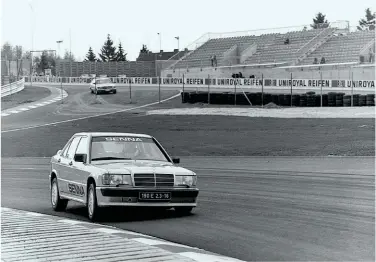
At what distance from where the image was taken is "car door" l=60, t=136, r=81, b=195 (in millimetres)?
13867

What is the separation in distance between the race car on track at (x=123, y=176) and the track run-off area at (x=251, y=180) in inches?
12.9

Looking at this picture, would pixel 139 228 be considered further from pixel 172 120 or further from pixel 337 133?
pixel 172 120

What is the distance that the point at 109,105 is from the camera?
5747cm

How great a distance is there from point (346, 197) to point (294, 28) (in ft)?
236

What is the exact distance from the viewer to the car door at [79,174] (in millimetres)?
13148

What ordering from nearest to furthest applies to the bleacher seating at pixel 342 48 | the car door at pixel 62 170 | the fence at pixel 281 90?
the car door at pixel 62 170 < the fence at pixel 281 90 < the bleacher seating at pixel 342 48

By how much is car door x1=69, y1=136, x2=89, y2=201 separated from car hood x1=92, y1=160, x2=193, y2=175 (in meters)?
0.26

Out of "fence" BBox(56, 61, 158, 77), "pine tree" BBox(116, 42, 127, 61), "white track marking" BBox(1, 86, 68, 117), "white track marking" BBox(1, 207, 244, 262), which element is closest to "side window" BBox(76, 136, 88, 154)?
"white track marking" BBox(1, 207, 244, 262)

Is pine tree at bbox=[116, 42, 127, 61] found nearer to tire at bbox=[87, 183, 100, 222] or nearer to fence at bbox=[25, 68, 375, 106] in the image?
fence at bbox=[25, 68, 375, 106]

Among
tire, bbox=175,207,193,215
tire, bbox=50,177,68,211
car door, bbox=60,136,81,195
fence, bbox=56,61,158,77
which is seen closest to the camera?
tire, bbox=175,207,193,215

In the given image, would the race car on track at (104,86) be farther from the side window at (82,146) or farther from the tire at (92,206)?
the tire at (92,206)

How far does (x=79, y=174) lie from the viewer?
526 inches

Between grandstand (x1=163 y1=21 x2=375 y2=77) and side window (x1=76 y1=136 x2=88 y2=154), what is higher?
grandstand (x1=163 y1=21 x2=375 y2=77)

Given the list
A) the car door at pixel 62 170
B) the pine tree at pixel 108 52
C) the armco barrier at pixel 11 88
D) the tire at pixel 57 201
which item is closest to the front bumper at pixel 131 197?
the car door at pixel 62 170
